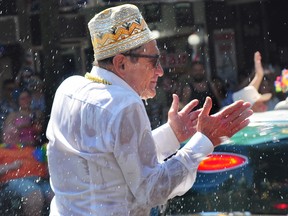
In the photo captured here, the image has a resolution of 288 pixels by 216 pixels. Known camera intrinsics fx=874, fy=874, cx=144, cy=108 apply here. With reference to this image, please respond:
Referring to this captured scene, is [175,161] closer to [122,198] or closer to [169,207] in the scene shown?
[122,198]

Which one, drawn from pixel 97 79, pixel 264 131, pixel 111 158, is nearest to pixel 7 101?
pixel 264 131

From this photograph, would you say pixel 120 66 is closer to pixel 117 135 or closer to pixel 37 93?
pixel 117 135

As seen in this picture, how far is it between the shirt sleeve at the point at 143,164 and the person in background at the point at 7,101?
6.07 m

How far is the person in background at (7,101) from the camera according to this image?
31.1ft

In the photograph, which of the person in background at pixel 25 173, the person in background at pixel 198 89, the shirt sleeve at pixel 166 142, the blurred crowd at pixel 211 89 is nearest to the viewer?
the shirt sleeve at pixel 166 142

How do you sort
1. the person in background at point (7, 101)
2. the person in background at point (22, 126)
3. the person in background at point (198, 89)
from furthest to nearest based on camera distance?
the person in background at point (198, 89), the person in background at point (7, 101), the person in background at point (22, 126)

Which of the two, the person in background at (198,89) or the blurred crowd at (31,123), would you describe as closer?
the blurred crowd at (31,123)

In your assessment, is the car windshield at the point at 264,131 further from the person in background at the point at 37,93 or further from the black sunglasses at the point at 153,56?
the person in background at the point at 37,93

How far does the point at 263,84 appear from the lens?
30.9 ft

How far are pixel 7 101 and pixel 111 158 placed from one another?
6.91m

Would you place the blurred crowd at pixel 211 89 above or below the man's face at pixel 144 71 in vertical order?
below

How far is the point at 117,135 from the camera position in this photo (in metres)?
3.12

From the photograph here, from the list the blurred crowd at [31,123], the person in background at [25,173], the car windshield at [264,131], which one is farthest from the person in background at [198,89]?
the car windshield at [264,131]

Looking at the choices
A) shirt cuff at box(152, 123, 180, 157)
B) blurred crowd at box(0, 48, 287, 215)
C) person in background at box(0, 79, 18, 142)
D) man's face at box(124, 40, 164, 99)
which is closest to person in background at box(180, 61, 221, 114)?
blurred crowd at box(0, 48, 287, 215)
